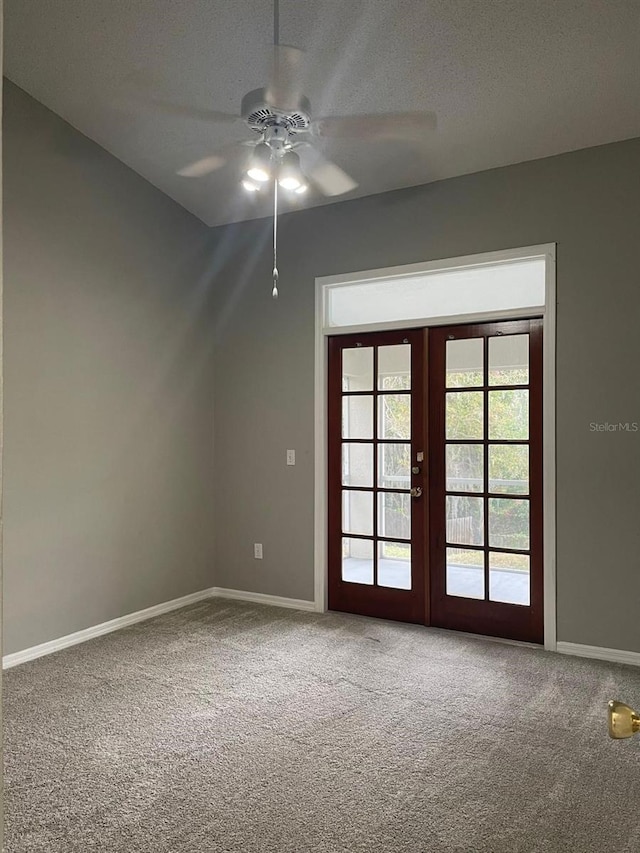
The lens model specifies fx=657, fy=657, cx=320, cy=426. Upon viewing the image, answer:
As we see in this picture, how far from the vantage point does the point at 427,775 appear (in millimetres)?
2467

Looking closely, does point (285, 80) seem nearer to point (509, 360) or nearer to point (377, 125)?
point (377, 125)

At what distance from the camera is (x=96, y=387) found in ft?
13.8

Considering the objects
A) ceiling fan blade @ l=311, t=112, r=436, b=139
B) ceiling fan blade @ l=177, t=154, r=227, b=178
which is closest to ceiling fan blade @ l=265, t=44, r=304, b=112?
ceiling fan blade @ l=311, t=112, r=436, b=139

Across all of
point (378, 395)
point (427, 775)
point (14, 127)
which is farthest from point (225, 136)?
point (427, 775)

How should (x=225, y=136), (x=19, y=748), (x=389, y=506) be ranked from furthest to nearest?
(x=389, y=506), (x=225, y=136), (x=19, y=748)

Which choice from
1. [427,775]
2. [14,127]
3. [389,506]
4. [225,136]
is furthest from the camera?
[389,506]

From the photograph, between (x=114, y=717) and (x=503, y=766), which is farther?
(x=114, y=717)

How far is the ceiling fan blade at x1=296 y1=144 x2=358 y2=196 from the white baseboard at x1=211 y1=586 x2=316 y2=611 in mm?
2862

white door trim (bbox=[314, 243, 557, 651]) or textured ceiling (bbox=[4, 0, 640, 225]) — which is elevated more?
textured ceiling (bbox=[4, 0, 640, 225])

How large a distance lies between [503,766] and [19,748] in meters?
1.94

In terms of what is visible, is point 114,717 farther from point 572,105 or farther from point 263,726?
point 572,105

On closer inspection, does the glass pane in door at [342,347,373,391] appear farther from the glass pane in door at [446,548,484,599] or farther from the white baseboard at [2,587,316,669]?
the white baseboard at [2,587,316,669]

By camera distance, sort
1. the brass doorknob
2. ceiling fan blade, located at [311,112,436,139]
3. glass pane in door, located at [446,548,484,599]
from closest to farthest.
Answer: the brass doorknob < ceiling fan blade, located at [311,112,436,139] < glass pane in door, located at [446,548,484,599]

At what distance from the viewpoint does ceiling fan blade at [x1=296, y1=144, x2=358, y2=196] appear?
3988 mm
